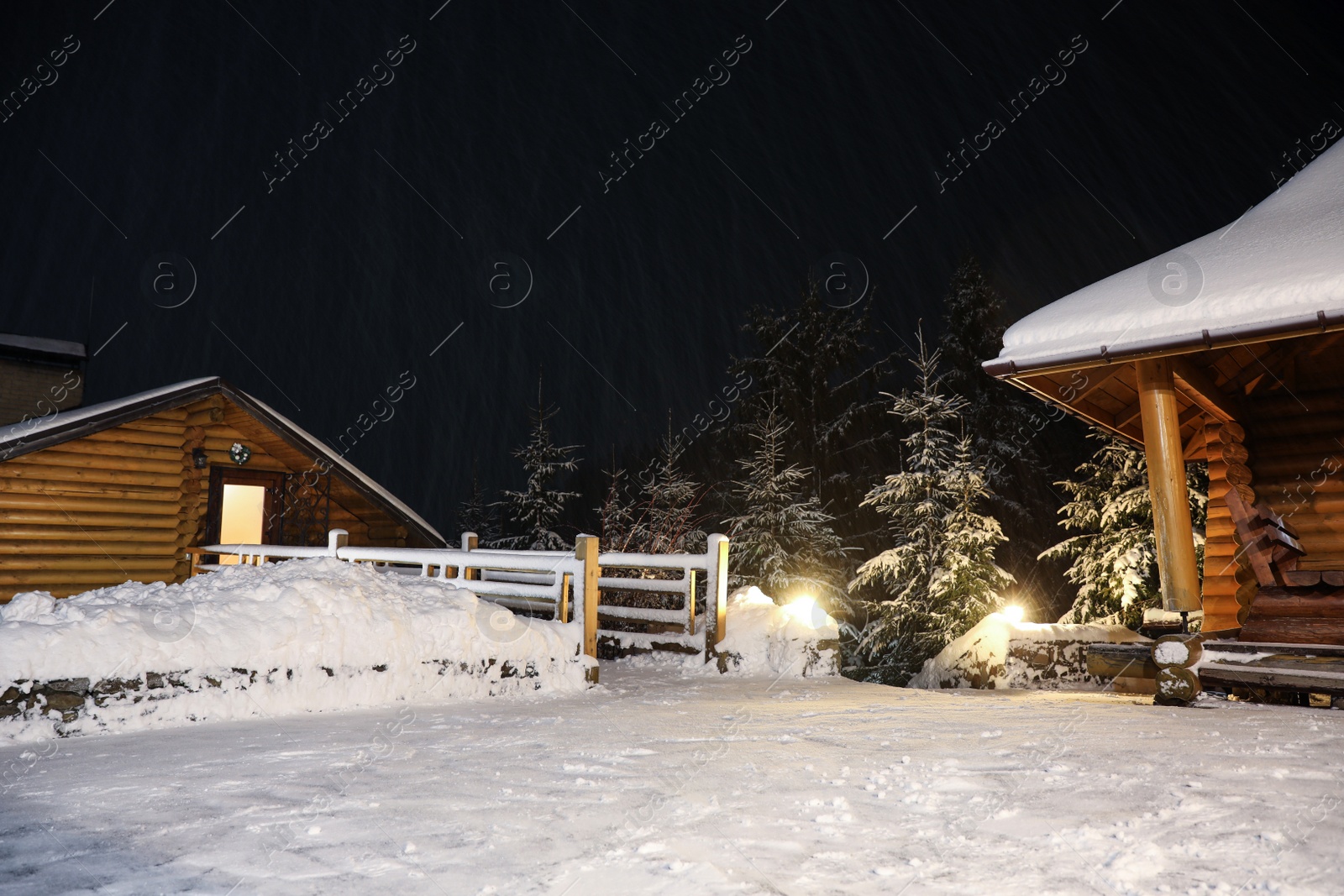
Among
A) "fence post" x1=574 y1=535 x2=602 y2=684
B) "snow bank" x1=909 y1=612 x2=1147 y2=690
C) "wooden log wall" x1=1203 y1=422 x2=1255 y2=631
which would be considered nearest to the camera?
"fence post" x1=574 y1=535 x2=602 y2=684

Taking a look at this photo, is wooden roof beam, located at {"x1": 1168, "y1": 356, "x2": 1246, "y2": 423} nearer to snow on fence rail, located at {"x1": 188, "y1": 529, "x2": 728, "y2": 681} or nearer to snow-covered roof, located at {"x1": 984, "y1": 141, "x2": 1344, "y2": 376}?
snow-covered roof, located at {"x1": 984, "y1": 141, "x2": 1344, "y2": 376}

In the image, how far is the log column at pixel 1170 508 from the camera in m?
6.68

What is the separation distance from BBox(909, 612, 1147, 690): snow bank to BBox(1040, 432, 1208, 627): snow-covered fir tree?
288 centimetres

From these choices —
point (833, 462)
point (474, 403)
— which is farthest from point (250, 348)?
point (833, 462)

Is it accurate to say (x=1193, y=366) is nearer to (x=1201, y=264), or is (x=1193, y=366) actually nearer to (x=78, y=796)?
(x=1201, y=264)

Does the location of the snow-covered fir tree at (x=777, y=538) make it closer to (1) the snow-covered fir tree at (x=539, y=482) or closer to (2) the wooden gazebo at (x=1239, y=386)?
→ (1) the snow-covered fir tree at (x=539, y=482)

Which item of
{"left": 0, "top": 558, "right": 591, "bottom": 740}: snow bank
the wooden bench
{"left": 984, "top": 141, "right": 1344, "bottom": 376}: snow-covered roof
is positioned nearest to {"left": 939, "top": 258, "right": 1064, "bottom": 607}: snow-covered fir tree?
the wooden bench

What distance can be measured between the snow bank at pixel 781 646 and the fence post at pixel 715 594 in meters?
0.12

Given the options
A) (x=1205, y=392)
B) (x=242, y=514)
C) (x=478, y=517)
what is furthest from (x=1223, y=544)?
(x=478, y=517)

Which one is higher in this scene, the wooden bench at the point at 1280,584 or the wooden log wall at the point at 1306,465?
the wooden log wall at the point at 1306,465

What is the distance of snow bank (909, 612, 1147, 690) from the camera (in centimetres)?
916

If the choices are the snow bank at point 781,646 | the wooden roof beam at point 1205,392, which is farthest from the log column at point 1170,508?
the snow bank at point 781,646

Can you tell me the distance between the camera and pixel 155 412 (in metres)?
13.6

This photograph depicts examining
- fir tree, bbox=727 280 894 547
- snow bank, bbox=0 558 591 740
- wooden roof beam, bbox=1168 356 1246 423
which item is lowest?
snow bank, bbox=0 558 591 740
